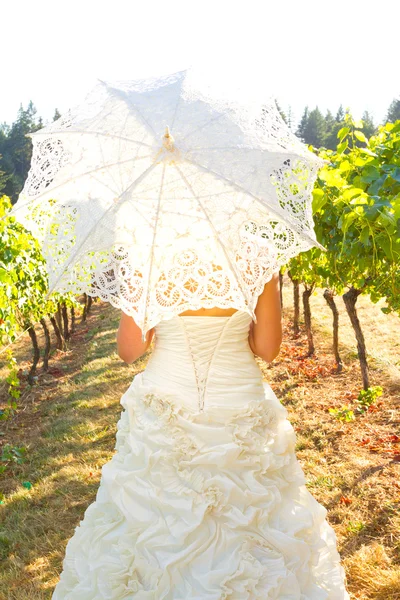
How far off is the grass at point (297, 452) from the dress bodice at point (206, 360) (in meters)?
1.74

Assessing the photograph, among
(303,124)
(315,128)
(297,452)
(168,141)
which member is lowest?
(297,452)

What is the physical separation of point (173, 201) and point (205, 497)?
1.28m

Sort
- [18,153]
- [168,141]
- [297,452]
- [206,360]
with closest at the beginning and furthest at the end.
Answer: [168,141], [206,360], [297,452], [18,153]

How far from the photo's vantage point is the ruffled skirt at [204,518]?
2.35 meters

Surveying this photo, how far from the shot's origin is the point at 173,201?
2.07m

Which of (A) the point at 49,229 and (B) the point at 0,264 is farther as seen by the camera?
(B) the point at 0,264

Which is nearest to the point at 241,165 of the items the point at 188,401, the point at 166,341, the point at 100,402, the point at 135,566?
the point at 166,341

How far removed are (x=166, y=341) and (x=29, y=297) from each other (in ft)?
21.7

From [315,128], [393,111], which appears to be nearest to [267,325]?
[393,111]

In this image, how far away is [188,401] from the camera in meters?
2.53

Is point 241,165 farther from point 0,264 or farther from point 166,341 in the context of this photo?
point 0,264

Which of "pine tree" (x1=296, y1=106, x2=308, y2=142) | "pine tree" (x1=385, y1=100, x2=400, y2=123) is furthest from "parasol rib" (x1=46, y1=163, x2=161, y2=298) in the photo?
"pine tree" (x1=296, y1=106, x2=308, y2=142)

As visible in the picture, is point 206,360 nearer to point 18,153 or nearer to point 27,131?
point 18,153

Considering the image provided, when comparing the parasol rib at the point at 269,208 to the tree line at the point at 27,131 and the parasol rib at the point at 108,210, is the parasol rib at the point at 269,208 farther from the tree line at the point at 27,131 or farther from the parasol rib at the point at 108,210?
the tree line at the point at 27,131
